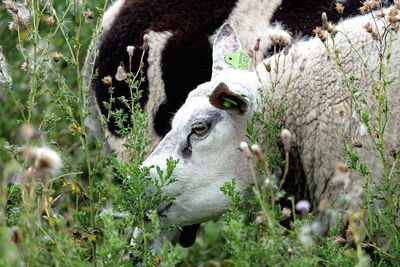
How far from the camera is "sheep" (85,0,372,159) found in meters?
5.54

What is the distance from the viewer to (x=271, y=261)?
10.1 ft

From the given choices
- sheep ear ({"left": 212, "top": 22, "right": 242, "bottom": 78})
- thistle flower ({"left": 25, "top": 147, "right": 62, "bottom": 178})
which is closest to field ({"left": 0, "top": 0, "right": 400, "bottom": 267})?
thistle flower ({"left": 25, "top": 147, "right": 62, "bottom": 178})

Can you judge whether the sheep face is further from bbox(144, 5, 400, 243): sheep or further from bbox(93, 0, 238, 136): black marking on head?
bbox(93, 0, 238, 136): black marking on head

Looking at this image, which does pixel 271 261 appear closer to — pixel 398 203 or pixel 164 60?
pixel 398 203

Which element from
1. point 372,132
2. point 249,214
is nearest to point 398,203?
point 372,132

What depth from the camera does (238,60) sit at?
4699mm

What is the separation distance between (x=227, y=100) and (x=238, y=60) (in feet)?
1.63

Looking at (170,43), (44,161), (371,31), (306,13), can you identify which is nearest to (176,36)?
(170,43)

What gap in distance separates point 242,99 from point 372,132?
0.61 meters

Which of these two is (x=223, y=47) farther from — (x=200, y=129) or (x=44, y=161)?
(x=44, y=161)

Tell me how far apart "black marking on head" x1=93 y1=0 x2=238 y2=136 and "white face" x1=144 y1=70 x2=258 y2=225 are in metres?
1.15

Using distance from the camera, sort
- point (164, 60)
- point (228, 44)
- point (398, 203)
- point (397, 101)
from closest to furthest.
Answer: point (398, 203) → point (397, 101) → point (228, 44) → point (164, 60)

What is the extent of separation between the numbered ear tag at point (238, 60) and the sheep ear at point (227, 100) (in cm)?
40

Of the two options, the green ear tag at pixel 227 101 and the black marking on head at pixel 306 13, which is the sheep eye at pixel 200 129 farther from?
the black marking on head at pixel 306 13
